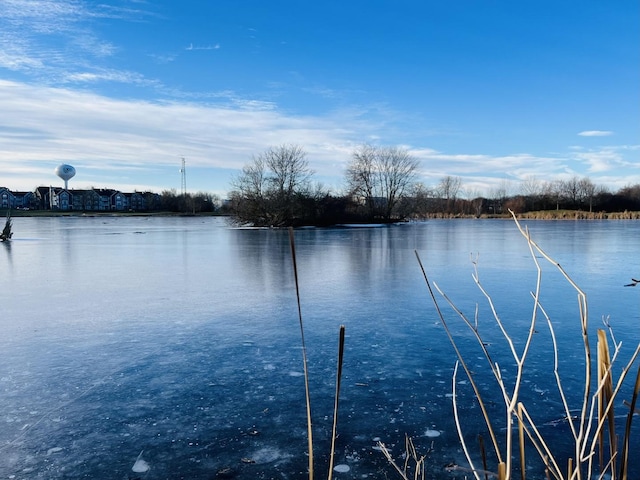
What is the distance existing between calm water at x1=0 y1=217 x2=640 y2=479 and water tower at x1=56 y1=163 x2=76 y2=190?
102842 mm

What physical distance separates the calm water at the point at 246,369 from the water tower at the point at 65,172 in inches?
4049

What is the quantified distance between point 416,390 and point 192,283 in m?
5.62

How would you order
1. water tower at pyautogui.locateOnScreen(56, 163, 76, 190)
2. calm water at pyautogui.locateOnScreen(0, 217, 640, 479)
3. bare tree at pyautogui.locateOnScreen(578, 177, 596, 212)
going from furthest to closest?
water tower at pyautogui.locateOnScreen(56, 163, 76, 190) < bare tree at pyautogui.locateOnScreen(578, 177, 596, 212) < calm water at pyautogui.locateOnScreen(0, 217, 640, 479)

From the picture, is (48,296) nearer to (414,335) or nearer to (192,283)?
(192,283)

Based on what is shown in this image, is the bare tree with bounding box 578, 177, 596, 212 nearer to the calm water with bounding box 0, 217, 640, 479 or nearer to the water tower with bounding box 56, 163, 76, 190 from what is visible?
the calm water with bounding box 0, 217, 640, 479

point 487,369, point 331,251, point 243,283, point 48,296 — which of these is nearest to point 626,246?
point 331,251

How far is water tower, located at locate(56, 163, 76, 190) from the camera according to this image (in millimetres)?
98562

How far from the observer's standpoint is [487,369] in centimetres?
385

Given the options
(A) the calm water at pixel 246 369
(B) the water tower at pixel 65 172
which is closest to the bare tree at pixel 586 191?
(A) the calm water at pixel 246 369

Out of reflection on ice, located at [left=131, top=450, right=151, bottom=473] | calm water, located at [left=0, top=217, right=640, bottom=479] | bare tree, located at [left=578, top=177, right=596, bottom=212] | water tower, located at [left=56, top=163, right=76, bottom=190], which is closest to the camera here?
reflection on ice, located at [left=131, top=450, right=151, bottom=473]

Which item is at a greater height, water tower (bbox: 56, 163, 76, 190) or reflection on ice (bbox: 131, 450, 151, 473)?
water tower (bbox: 56, 163, 76, 190)

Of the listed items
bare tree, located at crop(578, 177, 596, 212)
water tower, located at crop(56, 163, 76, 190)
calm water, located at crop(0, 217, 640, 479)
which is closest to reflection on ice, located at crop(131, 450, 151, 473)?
calm water, located at crop(0, 217, 640, 479)

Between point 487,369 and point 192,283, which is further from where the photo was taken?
point 192,283

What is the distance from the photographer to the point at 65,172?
326ft
